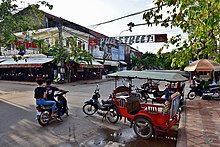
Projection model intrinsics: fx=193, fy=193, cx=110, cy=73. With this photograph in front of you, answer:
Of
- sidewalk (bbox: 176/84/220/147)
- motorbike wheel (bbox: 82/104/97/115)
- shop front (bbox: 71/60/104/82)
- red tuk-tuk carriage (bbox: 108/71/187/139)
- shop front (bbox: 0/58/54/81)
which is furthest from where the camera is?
shop front (bbox: 71/60/104/82)

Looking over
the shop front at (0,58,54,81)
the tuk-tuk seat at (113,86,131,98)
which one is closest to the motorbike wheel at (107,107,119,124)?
the tuk-tuk seat at (113,86,131,98)

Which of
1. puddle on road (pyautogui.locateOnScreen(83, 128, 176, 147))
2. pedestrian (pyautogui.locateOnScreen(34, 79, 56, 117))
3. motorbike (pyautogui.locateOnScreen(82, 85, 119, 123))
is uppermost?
pedestrian (pyautogui.locateOnScreen(34, 79, 56, 117))

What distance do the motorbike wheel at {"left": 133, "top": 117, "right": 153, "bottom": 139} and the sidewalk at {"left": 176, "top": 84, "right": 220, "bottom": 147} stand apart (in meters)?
0.76

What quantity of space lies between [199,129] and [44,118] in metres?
4.80

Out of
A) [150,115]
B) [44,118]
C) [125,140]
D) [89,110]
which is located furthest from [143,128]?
[44,118]

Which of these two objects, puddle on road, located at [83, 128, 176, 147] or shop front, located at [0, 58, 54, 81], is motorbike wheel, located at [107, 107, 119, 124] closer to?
puddle on road, located at [83, 128, 176, 147]

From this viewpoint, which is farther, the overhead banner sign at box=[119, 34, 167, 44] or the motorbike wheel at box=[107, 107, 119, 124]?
the overhead banner sign at box=[119, 34, 167, 44]

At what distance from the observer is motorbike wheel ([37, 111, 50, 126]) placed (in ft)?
20.6

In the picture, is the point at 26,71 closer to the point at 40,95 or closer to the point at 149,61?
the point at 40,95

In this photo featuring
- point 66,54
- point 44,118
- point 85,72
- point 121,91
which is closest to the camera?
point 44,118

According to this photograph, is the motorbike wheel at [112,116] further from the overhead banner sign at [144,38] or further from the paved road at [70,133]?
the overhead banner sign at [144,38]

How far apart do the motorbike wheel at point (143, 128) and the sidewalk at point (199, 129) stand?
29.8 inches

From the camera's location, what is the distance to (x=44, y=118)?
21.0 ft

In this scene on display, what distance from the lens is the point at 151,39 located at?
70.1 ft
